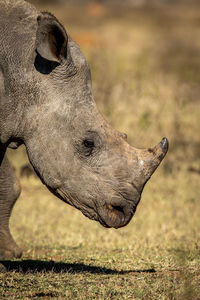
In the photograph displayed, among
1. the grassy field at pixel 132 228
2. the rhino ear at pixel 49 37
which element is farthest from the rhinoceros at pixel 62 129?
the grassy field at pixel 132 228

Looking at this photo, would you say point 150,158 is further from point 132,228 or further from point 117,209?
point 132,228

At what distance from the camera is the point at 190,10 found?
51750 millimetres

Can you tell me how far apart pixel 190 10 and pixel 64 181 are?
4850 centimetres

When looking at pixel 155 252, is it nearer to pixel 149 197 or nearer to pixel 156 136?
pixel 149 197

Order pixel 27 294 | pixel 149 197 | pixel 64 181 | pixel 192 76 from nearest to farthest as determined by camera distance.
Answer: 1. pixel 27 294
2. pixel 64 181
3. pixel 149 197
4. pixel 192 76

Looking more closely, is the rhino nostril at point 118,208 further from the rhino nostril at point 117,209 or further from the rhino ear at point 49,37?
the rhino ear at point 49,37

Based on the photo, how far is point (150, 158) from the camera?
16.5 feet

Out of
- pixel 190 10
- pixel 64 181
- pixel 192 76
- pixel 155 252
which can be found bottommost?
pixel 190 10

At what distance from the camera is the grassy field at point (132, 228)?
4.97m

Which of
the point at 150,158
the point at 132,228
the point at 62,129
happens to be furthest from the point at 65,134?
the point at 132,228

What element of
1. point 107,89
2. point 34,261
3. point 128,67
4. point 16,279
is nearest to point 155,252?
point 34,261

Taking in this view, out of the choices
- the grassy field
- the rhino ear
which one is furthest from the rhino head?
the grassy field

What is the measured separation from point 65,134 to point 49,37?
0.72 m

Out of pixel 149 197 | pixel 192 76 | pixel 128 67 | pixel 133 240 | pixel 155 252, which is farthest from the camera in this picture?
pixel 128 67
